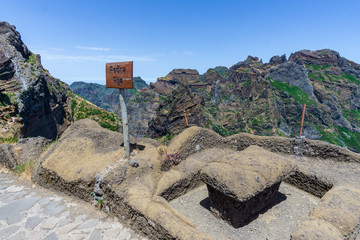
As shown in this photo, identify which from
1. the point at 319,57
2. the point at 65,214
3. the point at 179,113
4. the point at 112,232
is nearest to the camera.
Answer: the point at 112,232

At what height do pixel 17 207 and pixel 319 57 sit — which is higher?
pixel 319 57

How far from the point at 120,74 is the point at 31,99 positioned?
20.7 meters

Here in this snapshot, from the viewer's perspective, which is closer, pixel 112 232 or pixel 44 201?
pixel 112 232

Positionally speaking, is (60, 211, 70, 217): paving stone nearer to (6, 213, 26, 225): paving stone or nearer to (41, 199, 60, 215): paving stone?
(41, 199, 60, 215): paving stone

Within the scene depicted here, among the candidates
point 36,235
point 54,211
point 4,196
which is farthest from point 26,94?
point 36,235

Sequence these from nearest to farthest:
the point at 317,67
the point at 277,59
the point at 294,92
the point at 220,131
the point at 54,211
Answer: the point at 54,211 < the point at 220,131 < the point at 294,92 < the point at 317,67 < the point at 277,59

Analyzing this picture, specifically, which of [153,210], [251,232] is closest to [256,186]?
[251,232]

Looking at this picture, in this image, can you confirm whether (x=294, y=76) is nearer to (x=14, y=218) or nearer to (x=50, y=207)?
(x=50, y=207)

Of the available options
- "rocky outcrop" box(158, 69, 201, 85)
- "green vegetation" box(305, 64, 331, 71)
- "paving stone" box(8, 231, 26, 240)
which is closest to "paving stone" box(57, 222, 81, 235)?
"paving stone" box(8, 231, 26, 240)

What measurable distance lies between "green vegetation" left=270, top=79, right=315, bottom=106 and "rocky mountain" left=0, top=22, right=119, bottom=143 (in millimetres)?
111559

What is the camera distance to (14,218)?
4.80 m

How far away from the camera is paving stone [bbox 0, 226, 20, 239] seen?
4.20 metres

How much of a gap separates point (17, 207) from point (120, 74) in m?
4.76

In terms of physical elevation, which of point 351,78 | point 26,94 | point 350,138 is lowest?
point 350,138
